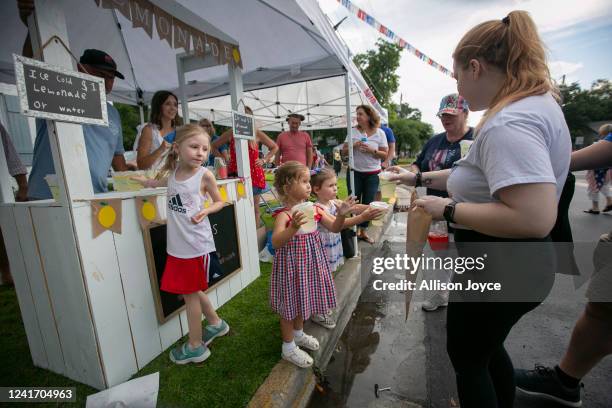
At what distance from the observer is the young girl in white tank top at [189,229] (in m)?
1.97

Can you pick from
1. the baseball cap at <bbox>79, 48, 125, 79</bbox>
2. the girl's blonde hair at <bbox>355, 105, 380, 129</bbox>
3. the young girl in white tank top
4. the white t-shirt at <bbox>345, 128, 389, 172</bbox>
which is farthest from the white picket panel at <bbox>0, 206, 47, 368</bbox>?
the girl's blonde hair at <bbox>355, 105, 380, 129</bbox>

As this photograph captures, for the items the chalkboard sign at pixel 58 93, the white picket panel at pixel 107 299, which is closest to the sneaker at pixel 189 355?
the white picket panel at pixel 107 299

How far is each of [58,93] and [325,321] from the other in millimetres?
2297

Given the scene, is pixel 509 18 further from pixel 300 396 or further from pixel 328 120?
pixel 328 120

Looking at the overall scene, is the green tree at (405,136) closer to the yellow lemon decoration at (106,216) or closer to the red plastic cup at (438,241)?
the red plastic cup at (438,241)

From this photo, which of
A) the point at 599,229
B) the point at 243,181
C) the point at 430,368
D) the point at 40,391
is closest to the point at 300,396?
the point at 430,368

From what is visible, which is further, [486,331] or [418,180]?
[418,180]

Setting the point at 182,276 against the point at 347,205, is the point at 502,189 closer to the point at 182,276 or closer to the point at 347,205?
the point at 347,205

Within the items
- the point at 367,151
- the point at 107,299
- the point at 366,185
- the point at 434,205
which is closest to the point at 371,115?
the point at 367,151

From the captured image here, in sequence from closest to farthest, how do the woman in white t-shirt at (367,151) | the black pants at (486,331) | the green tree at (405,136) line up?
1. the black pants at (486,331)
2. the woman in white t-shirt at (367,151)
3. the green tree at (405,136)

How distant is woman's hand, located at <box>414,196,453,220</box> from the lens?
1.20 metres

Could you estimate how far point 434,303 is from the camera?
2994 millimetres

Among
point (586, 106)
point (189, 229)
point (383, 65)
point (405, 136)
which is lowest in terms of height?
point (189, 229)

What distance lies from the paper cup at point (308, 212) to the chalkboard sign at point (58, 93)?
3.96 feet
